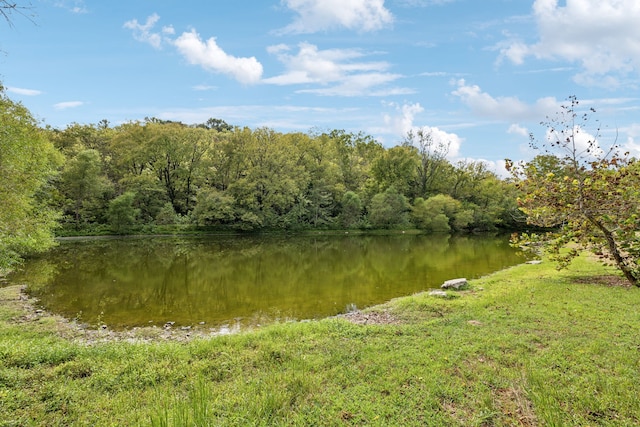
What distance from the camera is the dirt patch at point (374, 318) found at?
9188 millimetres

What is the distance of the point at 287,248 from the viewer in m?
32.8

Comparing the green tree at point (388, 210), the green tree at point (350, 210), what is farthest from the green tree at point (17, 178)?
the green tree at point (388, 210)

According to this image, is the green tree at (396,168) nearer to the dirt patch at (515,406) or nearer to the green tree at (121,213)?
the green tree at (121,213)

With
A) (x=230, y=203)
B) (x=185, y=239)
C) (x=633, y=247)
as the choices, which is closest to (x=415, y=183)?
(x=230, y=203)

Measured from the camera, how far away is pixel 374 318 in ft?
32.2

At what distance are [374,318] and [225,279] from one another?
1082 cm

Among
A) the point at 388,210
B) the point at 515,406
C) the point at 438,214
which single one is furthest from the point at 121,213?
the point at 515,406

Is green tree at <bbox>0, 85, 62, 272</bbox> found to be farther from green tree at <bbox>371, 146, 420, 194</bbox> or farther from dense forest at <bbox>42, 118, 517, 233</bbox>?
green tree at <bbox>371, 146, 420, 194</bbox>

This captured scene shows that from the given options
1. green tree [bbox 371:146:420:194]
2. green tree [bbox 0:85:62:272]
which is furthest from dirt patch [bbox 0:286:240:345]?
green tree [bbox 371:146:420:194]

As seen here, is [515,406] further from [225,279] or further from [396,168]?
[396,168]

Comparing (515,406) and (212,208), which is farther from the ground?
(212,208)

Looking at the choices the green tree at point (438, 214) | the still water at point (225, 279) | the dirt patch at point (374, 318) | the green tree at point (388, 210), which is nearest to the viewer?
the dirt patch at point (374, 318)

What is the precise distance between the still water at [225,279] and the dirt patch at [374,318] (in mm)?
2067

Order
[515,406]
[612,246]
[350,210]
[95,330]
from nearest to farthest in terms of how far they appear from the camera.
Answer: [515,406], [95,330], [612,246], [350,210]
